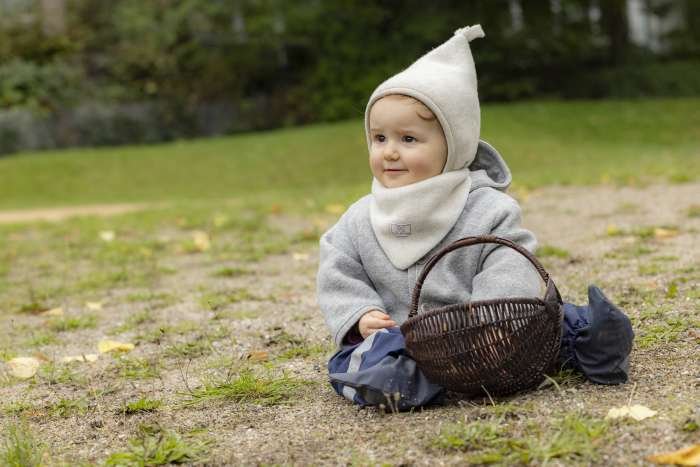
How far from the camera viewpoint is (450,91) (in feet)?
9.70

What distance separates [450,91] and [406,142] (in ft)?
0.74

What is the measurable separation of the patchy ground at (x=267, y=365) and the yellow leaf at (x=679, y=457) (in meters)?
0.03

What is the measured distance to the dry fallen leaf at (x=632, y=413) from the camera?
2.43 meters

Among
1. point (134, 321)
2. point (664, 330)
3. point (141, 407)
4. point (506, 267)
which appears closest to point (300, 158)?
point (134, 321)

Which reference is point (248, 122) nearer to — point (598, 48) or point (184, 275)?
point (598, 48)

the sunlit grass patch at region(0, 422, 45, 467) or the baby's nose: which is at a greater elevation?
the baby's nose

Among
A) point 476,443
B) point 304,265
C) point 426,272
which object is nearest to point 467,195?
point 426,272

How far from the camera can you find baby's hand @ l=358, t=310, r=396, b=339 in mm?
2918

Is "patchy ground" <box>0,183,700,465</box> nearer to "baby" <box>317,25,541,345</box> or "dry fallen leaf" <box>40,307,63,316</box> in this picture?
"dry fallen leaf" <box>40,307,63,316</box>

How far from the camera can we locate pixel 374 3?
77.1 ft

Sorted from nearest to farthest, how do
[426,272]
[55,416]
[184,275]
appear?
[426,272] → [55,416] → [184,275]

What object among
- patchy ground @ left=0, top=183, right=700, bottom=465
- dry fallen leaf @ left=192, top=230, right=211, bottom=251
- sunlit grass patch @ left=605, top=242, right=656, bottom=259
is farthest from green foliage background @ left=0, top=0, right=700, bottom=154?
sunlit grass patch @ left=605, top=242, right=656, bottom=259

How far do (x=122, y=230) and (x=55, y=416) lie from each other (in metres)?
5.31

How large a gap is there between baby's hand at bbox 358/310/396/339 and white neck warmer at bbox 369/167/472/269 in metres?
0.19
